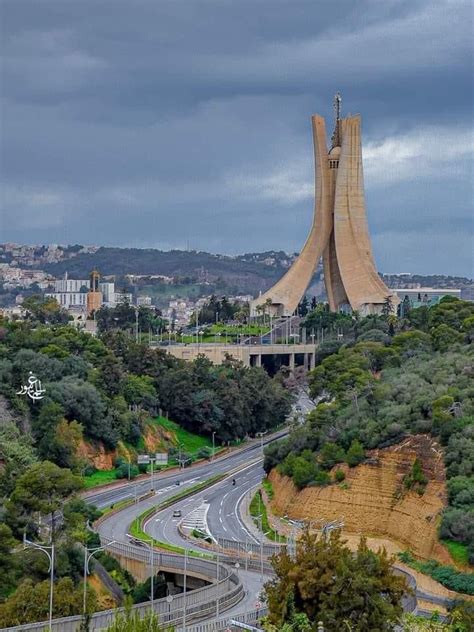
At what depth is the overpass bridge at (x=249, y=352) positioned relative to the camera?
93.7 metres

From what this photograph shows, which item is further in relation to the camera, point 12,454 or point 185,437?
point 185,437

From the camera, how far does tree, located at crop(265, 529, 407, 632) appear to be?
30438mm

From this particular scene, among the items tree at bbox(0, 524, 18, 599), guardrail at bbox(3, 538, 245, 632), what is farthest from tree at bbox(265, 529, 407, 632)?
tree at bbox(0, 524, 18, 599)

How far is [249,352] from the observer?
9450 cm

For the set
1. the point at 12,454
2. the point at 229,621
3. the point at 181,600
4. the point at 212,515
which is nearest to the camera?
the point at 229,621

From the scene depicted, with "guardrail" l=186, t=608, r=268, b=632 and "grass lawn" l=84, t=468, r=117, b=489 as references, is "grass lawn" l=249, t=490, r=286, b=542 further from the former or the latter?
"guardrail" l=186, t=608, r=268, b=632

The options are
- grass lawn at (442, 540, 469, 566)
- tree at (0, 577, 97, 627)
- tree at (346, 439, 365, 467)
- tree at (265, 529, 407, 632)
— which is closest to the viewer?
tree at (265, 529, 407, 632)

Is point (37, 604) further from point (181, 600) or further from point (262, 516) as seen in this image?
point (262, 516)

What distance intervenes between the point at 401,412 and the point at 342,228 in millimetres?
46391

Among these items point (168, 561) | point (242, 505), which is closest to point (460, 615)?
point (168, 561)

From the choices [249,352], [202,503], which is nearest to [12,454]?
[202,503]

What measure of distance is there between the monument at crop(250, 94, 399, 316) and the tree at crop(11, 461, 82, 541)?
56.8 metres

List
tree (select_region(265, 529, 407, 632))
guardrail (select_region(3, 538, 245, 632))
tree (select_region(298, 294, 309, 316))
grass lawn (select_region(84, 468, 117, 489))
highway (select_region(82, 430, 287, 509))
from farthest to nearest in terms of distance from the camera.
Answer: tree (select_region(298, 294, 309, 316)) < grass lawn (select_region(84, 468, 117, 489)) < highway (select_region(82, 430, 287, 509)) < guardrail (select_region(3, 538, 245, 632)) < tree (select_region(265, 529, 407, 632))

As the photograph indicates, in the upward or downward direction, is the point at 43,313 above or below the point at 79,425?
above
